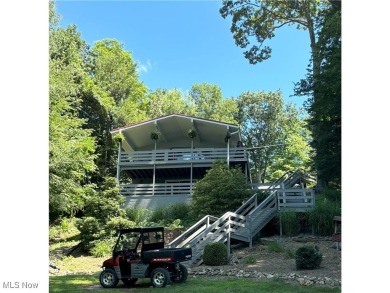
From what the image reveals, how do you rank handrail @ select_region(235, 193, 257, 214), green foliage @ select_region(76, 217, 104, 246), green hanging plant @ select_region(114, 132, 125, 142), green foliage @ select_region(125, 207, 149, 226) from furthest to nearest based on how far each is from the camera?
1. green hanging plant @ select_region(114, 132, 125, 142)
2. green foliage @ select_region(125, 207, 149, 226)
3. green foliage @ select_region(76, 217, 104, 246)
4. handrail @ select_region(235, 193, 257, 214)

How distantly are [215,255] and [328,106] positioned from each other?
20.8ft

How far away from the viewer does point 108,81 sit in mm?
24859

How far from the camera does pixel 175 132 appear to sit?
1948cm

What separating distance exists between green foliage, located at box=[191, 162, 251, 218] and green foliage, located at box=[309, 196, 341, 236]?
229 cm

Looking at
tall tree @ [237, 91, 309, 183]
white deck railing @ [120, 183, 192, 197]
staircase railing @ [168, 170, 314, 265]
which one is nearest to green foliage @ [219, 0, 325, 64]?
tall tree @ [237, 91, 309, 183]

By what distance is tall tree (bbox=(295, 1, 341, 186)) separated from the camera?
40.5 ft

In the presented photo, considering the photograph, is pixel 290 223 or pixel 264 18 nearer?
pixel 290 223

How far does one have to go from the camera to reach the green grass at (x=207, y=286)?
6176 millimetres

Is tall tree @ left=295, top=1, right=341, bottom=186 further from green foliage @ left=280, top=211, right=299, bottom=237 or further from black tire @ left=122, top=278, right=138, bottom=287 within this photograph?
black tire @ left=122, top=278, right=138, bottom=287

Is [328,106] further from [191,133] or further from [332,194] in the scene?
[191,133]

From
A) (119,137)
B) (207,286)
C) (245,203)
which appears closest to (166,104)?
(119,137)

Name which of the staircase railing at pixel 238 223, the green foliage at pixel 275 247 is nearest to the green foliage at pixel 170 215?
the staircase railing at pixel 238 223
